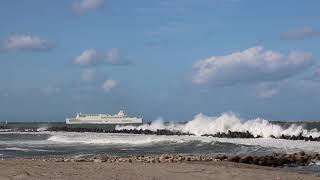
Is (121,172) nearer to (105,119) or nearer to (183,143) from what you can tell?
(183,143)

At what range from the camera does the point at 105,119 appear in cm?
13738

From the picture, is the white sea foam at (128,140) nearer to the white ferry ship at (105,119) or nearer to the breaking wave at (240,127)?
the breaking wave at (240,127)

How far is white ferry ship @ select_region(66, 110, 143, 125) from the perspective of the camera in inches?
5408

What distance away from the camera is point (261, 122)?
175ft

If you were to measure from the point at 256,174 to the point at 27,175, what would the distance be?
6.12 metres

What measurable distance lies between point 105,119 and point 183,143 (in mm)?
99326

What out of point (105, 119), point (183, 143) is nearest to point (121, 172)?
point (183, 143)

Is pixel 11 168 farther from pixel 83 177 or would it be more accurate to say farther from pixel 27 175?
pixel 83 177

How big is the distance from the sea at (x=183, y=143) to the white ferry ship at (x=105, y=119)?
182 feet

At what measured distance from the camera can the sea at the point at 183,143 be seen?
31.9 m

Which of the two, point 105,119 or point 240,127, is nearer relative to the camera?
point 240,127

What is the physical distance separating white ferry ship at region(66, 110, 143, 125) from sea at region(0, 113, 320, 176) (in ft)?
182

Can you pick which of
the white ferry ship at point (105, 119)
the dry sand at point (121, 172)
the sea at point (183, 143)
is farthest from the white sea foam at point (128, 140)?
the white ferry ship at point (105, 119)

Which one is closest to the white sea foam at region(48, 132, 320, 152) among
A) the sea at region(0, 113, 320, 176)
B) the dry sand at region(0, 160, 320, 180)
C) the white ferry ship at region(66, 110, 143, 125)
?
the sea at region(0, 113, 320, 176)
